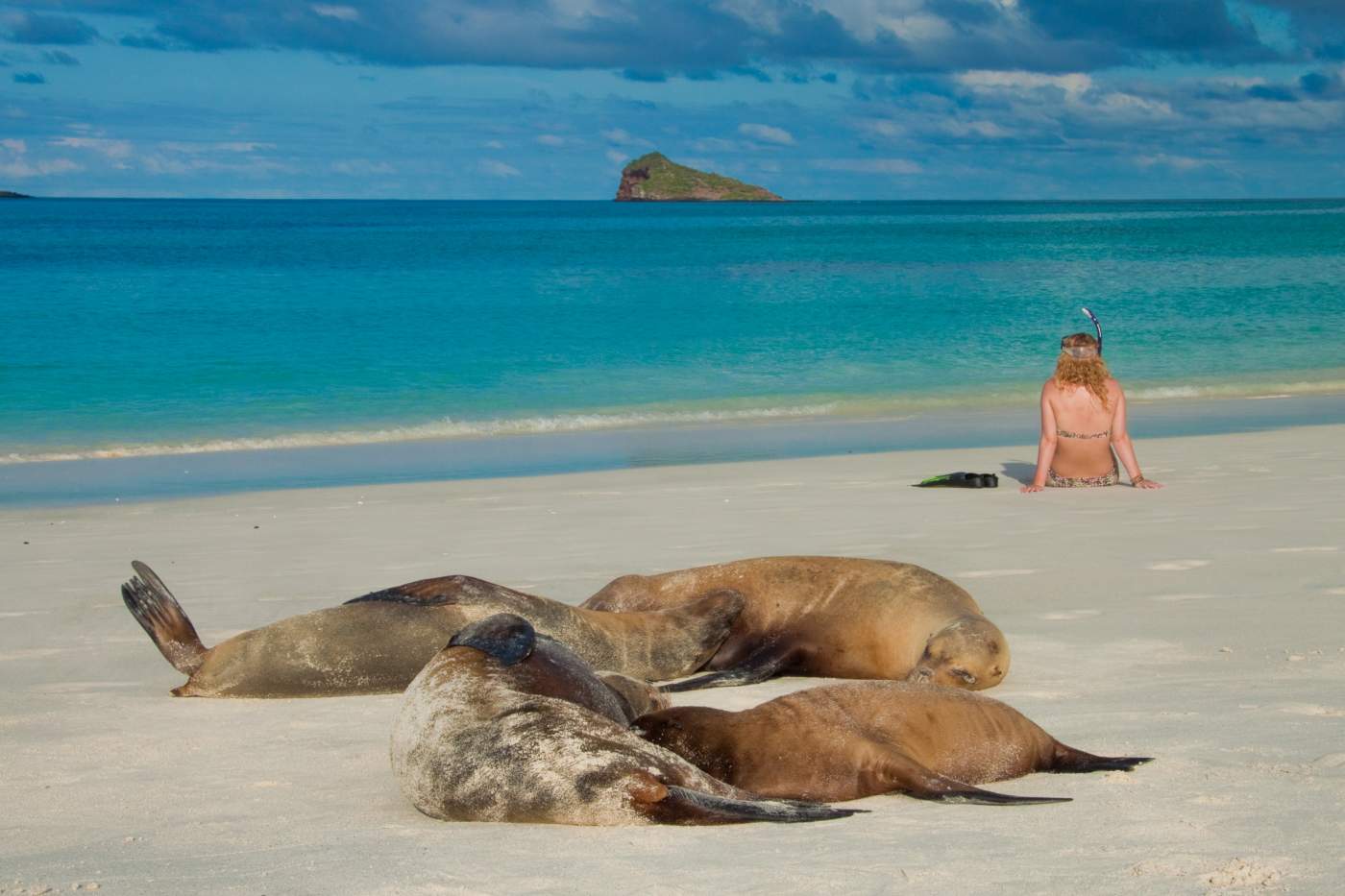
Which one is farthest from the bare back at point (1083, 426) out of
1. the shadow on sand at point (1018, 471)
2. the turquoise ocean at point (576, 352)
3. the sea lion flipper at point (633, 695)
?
the sea lion flipper at point (633, 695)

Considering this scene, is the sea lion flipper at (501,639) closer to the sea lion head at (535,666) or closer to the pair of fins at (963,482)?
the sea lion head at (535,666)

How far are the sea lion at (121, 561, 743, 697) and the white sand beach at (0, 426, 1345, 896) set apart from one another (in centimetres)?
13

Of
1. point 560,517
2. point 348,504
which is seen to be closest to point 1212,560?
point 560,517

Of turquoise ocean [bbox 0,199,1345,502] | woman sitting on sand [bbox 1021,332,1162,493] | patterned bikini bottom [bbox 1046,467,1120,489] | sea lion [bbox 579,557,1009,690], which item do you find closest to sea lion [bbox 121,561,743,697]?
sea lion [bbox 579,557,1009,690]

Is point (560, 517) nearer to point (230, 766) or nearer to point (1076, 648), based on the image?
point (1076, 648)

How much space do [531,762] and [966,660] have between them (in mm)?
2091

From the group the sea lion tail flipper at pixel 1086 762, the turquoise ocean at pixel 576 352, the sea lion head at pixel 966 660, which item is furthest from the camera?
the turquoise ocean at pixel 576 352

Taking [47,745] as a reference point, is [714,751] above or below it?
above

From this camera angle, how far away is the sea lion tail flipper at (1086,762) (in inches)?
186

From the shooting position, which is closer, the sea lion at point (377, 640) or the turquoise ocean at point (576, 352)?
the sea lion at point (377, 640)

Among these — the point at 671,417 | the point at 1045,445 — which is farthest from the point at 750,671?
the point at 671,417

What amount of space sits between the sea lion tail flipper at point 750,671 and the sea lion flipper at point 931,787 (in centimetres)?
162

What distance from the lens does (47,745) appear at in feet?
18.2

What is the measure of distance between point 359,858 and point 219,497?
9.75 m
